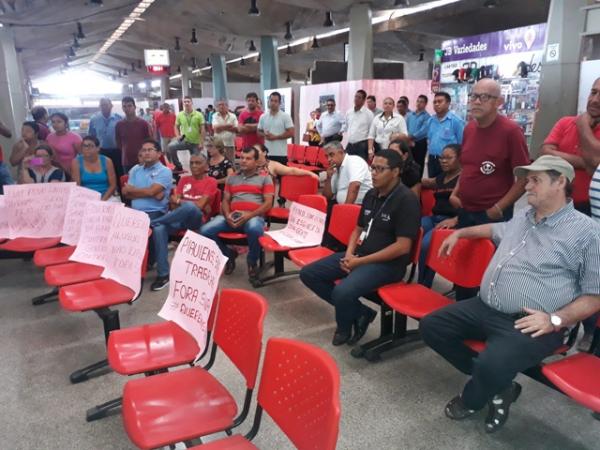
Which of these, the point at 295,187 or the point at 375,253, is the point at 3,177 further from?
the point at 375,253

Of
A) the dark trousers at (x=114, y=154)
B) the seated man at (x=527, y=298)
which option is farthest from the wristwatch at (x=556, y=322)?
the dark trousers at (x=114, y=154)

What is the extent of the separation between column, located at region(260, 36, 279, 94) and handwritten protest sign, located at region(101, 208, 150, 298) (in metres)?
13.4

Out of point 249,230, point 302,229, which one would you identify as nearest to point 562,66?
point 302,229

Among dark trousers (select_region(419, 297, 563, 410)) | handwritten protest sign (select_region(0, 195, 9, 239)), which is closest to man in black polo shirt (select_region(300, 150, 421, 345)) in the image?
dark trousers (select_region(419, 297, 563, 410))

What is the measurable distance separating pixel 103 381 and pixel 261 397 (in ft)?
5.01

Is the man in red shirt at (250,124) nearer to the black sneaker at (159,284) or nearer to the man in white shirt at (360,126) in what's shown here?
the man in white shirt at (360,126)

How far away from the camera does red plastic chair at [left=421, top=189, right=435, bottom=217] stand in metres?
4.18

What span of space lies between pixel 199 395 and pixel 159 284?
2.54 metres

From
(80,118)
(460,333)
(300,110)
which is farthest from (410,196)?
(80,118)

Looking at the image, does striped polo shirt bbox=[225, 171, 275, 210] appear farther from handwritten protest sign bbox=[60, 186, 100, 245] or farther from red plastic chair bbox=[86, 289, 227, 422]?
red plastic chair bbox=[86, 289, 227, 422]

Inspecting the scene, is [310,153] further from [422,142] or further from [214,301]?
[214,301]

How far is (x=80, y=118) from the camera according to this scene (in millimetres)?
15094

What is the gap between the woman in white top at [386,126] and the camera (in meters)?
6.63

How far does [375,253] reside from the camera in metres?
2.89
